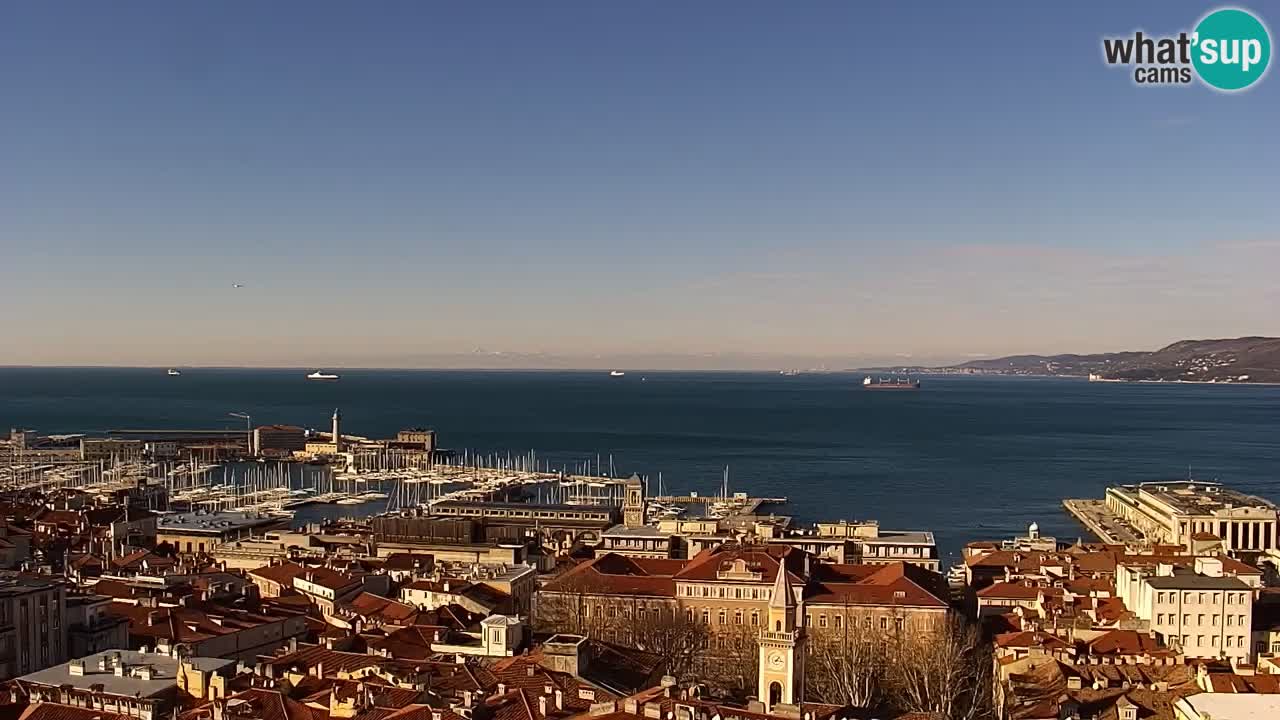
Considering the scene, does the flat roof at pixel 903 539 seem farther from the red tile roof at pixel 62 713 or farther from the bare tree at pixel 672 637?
the red tile roof at pixel 62 713

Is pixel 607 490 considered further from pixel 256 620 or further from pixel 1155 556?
pixel 256 620

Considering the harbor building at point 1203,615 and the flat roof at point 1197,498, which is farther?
the flat roof at point 1197,498

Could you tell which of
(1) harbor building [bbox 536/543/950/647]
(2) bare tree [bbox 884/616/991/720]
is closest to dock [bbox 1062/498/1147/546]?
(1) harbor building [bbox 536/543/950/647]

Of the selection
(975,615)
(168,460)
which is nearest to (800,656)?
(975,615)

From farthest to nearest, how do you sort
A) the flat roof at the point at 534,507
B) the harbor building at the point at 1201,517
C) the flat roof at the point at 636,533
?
the flat roof at the point at 534,507 → the harbor building at the point at 1201,517 → the flat roof at the point at 636,533

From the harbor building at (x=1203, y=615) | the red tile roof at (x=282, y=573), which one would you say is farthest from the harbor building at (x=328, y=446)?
the harbor building at (x=1203, y=615)
